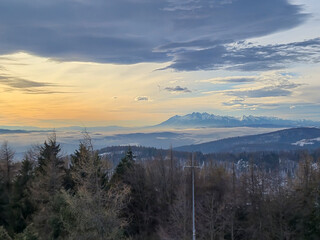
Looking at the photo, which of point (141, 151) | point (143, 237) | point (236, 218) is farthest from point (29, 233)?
point (141, 151)

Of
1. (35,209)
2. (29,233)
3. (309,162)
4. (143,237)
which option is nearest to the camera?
(29,233)

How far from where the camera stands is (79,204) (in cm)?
2042

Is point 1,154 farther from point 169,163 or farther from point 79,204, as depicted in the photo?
point 79,204

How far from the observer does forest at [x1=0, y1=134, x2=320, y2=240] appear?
68.9 feet

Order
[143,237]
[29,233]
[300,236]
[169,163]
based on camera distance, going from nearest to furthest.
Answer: [29,233] → [300,236] → [143,237] → [169,163]

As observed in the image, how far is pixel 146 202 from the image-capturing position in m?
52.9

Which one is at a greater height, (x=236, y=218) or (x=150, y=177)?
(x=150, y=177)

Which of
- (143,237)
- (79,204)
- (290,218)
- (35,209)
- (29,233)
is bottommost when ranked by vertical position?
(143,237)

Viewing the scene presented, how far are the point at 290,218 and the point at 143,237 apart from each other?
63.9 ft

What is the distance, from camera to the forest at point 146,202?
21.0 metres

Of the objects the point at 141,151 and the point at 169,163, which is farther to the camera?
the point at 141,151

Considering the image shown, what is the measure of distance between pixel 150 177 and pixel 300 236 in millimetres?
23982

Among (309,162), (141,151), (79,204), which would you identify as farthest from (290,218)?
(141,151)

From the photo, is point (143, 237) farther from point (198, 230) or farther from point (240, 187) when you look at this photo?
point (240, 187)
